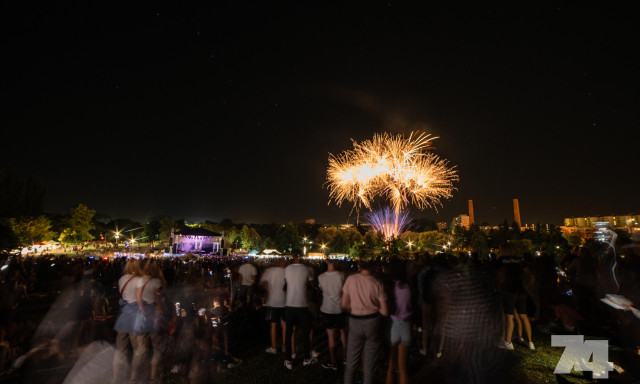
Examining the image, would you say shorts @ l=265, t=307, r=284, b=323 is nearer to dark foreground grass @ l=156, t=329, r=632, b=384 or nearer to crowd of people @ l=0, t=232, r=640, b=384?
crowd of people @ l=0, t=232, r=640, b=384

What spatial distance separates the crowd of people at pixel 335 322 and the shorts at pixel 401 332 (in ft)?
0.05

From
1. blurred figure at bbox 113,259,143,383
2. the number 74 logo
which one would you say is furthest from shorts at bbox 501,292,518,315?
blurred figure at bbox 113,259,143,383

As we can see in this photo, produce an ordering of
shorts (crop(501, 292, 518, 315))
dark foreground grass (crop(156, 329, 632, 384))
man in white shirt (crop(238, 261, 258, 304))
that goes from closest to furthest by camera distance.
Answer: dark foreground grass (crop(156, 329, 632, 384)) → shorts (crop(501, 292, 518, 315)) → man in white shirt (crop(238, 261, 258, 304))

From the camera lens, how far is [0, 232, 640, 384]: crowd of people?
396 cm

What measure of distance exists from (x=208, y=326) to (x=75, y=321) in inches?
124

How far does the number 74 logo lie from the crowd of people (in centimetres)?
42

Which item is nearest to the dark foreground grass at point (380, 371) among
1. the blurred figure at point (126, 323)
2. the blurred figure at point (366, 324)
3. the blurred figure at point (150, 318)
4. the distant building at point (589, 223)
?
the blurred figure at point (150, 318)

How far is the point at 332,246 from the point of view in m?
82.1

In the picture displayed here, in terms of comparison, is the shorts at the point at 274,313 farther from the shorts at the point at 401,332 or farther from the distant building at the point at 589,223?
the distant building at the point at 589,223

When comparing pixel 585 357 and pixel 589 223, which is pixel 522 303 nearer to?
pixel 585 357

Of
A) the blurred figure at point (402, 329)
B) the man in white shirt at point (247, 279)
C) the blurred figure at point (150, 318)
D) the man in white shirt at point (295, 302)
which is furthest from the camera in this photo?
the man in white shirt at point (247, 279)

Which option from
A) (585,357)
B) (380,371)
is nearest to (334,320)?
(380,371)

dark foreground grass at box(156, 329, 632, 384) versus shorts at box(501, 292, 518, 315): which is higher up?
shorts at box(501, 292, 518, 315)

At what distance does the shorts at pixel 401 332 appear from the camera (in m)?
4.80
